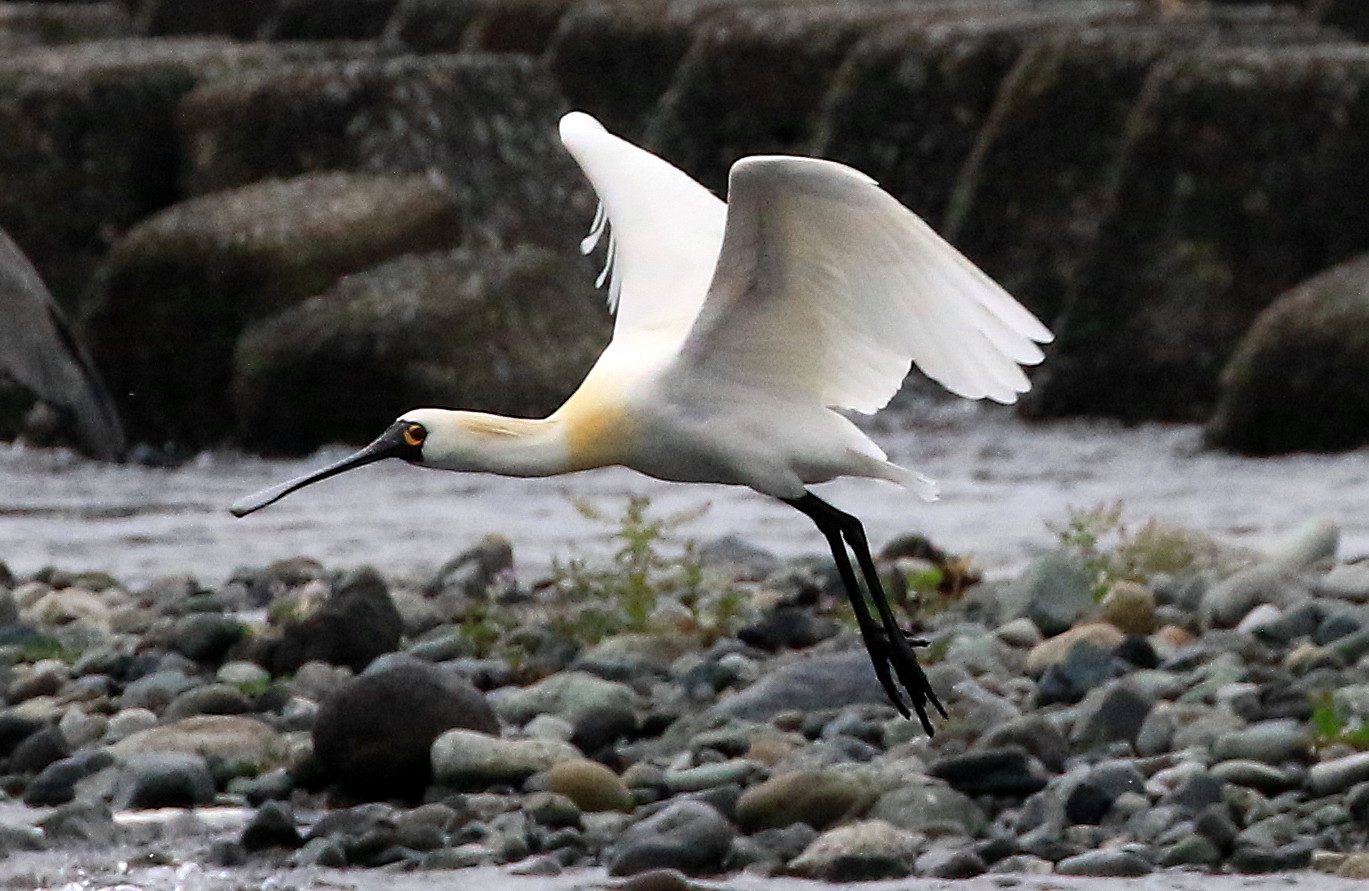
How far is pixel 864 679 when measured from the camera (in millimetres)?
8914

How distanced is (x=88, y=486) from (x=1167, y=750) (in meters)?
8.42

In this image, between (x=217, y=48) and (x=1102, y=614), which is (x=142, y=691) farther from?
(x=217, y=48)

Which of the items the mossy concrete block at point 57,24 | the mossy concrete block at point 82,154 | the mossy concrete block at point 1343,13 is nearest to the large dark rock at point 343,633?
the mossy concrete block at point 82,154

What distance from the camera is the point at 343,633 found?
32.0 ft

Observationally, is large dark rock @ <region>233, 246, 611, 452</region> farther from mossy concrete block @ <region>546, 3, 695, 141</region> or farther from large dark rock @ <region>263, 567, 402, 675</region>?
mossy concrete block @ <region>546, 3, 695, 141</region>

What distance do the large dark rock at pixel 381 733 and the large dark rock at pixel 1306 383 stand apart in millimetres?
7793

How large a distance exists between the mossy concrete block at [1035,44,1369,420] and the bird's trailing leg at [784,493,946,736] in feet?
28.8

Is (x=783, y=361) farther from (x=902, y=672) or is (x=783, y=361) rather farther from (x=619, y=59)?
(x=619, y=59)

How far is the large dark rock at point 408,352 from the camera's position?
15.6 m

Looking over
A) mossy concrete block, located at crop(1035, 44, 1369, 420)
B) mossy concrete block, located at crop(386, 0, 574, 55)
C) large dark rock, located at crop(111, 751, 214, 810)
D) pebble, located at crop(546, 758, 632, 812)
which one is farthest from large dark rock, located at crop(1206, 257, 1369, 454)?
mossy concrete block, located at crop(386, 0, 574, 55)

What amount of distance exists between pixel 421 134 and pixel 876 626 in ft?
35.9

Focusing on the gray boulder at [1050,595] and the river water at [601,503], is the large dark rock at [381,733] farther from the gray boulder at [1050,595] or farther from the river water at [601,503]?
the river water at [601,503]

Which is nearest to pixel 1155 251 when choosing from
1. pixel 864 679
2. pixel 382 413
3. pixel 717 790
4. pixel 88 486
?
pixel 382 413

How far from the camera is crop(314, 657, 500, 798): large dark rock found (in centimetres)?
816
